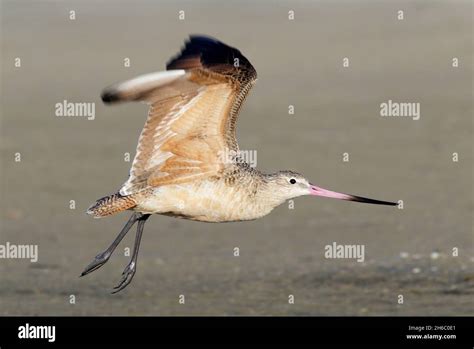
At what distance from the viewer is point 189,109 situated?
8695 mm

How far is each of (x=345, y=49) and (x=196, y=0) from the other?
19.9 feet

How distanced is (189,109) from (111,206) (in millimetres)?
929

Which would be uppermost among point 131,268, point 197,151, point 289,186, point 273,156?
point 273,156

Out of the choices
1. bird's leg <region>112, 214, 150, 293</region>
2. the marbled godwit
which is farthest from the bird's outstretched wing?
bird's leg <region>112, 214, 150, 293</region>

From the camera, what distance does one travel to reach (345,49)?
22.8m

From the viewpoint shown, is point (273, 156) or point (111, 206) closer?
point (111, 206)

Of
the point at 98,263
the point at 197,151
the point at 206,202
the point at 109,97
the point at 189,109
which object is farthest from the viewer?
the point at 98,263

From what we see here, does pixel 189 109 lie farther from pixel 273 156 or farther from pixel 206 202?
pixel 273 156

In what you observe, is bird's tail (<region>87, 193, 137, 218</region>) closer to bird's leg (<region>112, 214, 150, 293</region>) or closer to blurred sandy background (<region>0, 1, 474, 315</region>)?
bird's leg (<region>112, 214, 150, 293</region>)

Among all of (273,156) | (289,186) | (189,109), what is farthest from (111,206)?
(273,156)

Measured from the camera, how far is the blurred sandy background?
10.9m

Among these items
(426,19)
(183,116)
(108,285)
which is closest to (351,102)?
(426,19)

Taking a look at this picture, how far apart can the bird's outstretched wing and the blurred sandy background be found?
5.74 ft

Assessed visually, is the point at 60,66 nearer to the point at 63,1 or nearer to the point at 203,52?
the point at 63,1
